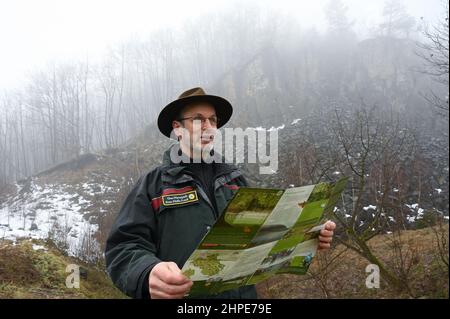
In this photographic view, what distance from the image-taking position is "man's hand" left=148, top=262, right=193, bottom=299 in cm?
117

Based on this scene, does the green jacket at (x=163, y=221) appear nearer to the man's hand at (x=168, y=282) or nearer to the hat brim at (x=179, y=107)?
the man's hand at (x=168, y=282)

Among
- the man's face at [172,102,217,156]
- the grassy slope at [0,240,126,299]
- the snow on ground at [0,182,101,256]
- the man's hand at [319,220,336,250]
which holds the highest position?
the man's face at [172,102,217,156]

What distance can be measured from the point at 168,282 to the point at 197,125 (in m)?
0.97

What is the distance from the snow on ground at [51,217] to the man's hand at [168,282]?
11491 millimetres

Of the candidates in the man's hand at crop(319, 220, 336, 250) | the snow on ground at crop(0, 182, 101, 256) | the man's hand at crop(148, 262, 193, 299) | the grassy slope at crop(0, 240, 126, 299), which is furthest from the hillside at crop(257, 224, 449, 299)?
the snow on ground at crop(0, 182, 101, 256)

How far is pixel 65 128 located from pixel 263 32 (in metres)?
29.3

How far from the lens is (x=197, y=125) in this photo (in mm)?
1927

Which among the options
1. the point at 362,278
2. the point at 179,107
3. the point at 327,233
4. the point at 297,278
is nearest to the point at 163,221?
the point at 179,107

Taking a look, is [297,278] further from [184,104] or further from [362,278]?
[184,104]

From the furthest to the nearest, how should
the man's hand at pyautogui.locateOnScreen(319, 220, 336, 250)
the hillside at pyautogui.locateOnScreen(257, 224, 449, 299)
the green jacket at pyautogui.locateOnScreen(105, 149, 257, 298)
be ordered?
the hillside at pyautogui.locateOnScreen(257, 224, 449, 299), the man's hand at pyautogui.locateOnScreen(319, 220, 336, 250), the green jacket at pyautogui.locateOnScreen(105, 149, 257, 298)

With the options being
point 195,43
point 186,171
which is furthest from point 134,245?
point 195,43

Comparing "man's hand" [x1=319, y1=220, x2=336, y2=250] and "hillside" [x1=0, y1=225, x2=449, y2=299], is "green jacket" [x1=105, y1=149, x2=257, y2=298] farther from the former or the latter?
"hillside" [x1=0, y1=225, x2=449, y2=299]

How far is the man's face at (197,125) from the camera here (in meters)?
1.90

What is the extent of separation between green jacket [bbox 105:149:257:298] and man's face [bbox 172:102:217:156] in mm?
177
